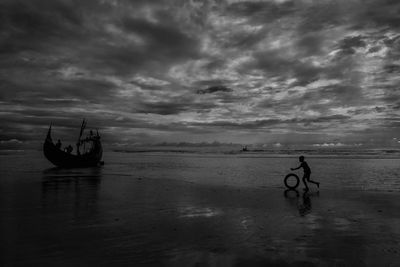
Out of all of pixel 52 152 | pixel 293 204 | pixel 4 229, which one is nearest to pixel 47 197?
pixel 4 229

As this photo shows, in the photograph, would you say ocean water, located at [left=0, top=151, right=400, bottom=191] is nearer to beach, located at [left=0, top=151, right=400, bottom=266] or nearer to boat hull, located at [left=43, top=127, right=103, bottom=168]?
boat hull, located at [left=43, top=127, right=103, bottom=168]

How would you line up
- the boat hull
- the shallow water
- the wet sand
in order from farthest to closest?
the boat hull → the shallow water → the wet sand

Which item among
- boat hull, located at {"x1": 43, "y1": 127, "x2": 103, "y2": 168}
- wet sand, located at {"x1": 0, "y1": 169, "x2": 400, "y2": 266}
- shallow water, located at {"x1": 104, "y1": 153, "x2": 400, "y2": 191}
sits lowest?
wet sand, located at {"x1": 0, "y1": 169, "x2": 400, "y2": 266}

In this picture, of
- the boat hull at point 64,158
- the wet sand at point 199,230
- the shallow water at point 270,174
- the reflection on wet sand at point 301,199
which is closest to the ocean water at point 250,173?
the shallow water at point 270,174

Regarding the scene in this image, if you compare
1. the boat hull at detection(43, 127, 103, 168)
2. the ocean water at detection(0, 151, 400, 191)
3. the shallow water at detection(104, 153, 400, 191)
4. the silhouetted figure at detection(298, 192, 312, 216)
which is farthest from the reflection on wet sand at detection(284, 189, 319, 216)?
the boat hull at detection(43, 127, 103, 168)

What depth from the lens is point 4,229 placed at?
32.4ft

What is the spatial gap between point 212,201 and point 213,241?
697cm

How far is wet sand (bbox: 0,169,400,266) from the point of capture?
24.2 ft

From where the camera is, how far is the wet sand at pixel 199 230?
739 centimetres

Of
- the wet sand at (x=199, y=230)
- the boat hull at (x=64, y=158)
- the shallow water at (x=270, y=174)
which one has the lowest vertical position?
the wet sand at (x=199, y=230)

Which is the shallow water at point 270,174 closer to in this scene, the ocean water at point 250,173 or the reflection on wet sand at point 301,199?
the ocean water at point 250,173

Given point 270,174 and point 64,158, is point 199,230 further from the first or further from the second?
point 64,158

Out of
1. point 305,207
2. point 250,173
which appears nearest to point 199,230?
point 305,207

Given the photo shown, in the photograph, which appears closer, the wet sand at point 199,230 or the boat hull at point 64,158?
the wet sand at point 199,230
